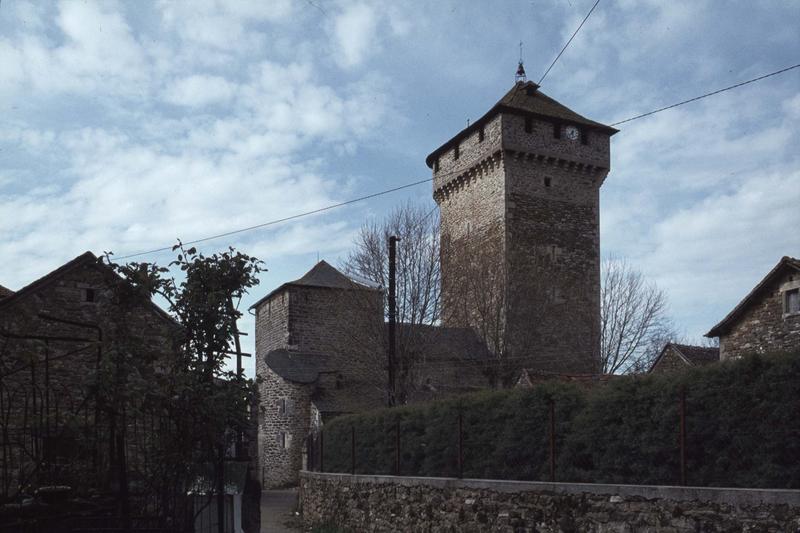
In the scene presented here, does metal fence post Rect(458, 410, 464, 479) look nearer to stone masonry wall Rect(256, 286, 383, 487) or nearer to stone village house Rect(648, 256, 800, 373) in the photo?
stone village house Rect(648, 256, 800, 373)

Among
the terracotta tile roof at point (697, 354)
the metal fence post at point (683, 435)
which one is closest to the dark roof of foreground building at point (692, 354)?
the terracotta tile roof at point (697, 354)

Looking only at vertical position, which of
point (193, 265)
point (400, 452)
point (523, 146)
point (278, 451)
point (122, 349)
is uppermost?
point (523, 146)

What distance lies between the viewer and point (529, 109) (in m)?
36.5

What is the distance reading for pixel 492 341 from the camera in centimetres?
3127

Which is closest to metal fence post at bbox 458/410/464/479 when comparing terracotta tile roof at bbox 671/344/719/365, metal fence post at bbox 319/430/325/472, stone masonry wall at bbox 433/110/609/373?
metal fence post at bbox 319/430/325/472

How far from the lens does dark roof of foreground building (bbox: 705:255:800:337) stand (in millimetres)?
18812

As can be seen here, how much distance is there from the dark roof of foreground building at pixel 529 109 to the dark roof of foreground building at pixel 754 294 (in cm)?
1715

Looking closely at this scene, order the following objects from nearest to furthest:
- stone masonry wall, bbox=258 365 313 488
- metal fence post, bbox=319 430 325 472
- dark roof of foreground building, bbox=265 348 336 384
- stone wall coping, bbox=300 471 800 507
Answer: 1. stone wall coping, bbox=300 471 800 507
2. metal fence post, bbox=319 430 325 472
3. stone masonry wall, bbox=258 365 313 488
4. dark roof of foreground building, bbox=265 348 336 384

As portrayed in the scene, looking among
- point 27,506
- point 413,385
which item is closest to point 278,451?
point 413,385

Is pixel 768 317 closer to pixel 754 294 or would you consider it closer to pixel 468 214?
pixel 754 294

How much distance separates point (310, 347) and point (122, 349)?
29.5 meters

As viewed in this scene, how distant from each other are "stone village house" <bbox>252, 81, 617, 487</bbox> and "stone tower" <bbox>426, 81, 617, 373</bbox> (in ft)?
0.19

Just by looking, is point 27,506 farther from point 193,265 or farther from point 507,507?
point 507,507

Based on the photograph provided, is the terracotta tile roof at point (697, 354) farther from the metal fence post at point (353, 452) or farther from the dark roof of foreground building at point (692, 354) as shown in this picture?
the metal fence post at point (353, 452)
